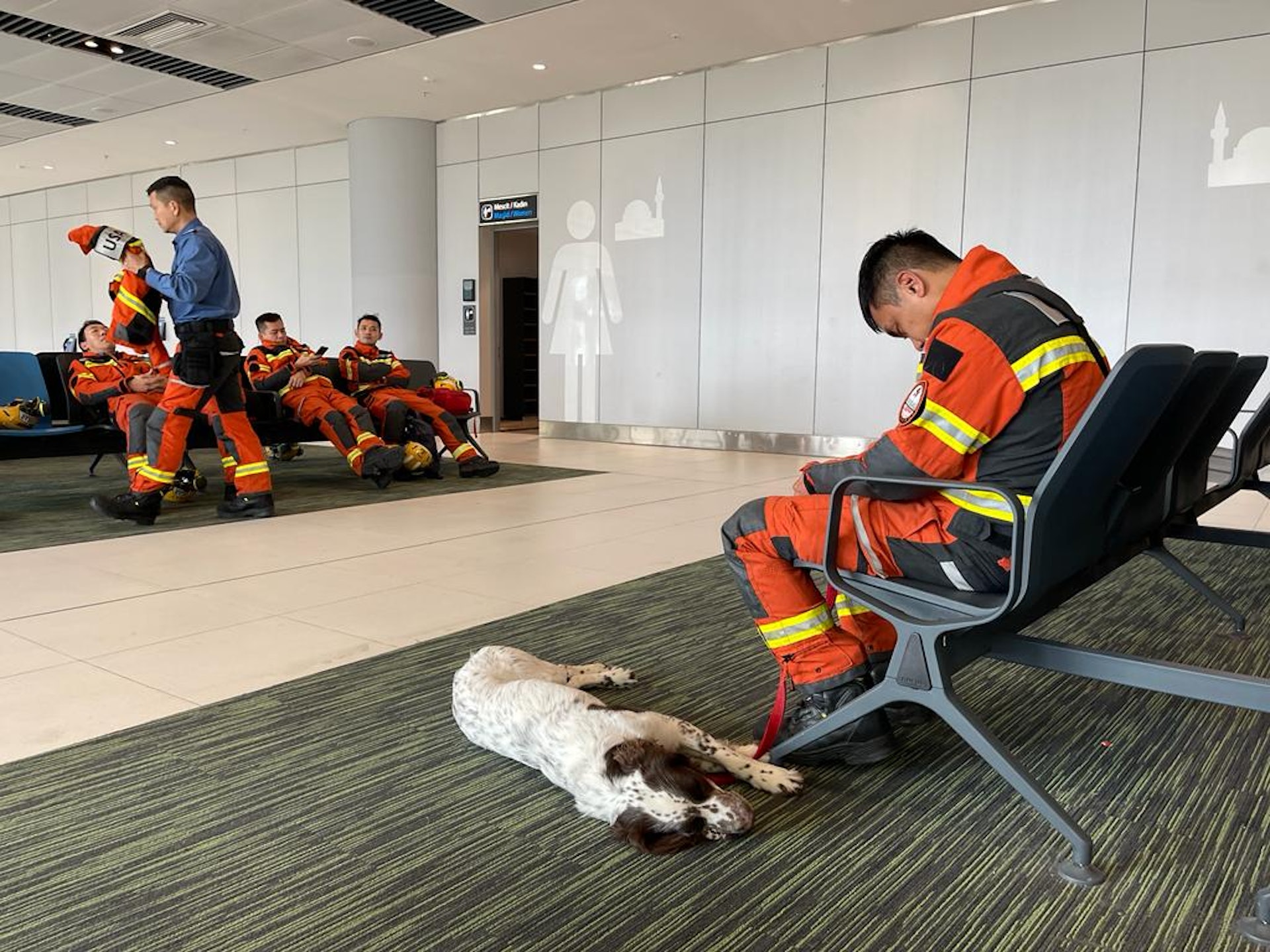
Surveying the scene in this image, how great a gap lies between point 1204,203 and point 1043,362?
682 centimetres

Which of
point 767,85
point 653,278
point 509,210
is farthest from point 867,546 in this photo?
point 509,210

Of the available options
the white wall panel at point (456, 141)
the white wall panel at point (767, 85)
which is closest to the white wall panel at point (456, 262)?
the white wall panel at point (456, 141)

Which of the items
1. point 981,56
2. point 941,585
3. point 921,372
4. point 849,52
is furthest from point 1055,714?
point 849,52

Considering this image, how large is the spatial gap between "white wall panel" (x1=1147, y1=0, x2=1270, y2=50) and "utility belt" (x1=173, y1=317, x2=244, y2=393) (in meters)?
7.11

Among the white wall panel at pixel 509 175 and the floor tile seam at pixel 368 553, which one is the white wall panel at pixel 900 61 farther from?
the floor tile seam at pixel 368 553

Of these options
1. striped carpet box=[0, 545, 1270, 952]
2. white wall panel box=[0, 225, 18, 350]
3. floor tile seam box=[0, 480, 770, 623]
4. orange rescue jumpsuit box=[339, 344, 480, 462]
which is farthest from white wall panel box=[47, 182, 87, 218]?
striped carpet box=[0, 545, 1270, 952]

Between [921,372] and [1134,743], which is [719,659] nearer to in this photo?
[1134,743]

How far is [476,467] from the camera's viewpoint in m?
7.24

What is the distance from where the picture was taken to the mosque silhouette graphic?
276 inches

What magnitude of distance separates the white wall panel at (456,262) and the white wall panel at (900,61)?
4.81m

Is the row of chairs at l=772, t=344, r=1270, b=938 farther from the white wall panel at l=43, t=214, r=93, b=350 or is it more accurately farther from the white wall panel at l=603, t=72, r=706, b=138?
the white wall panel at l=43, t=214, r=93, b=350

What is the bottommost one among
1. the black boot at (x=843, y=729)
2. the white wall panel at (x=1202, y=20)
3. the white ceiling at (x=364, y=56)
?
the black boot at (x=843, y=729)

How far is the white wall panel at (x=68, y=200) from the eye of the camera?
16.2 metres

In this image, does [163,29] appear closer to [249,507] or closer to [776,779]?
[249,507]
